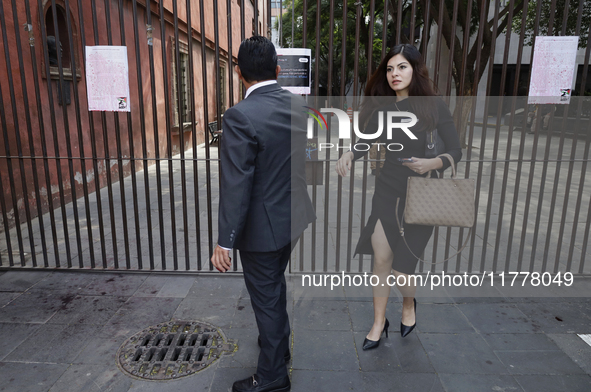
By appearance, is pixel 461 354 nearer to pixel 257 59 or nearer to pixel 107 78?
pixel 257 59

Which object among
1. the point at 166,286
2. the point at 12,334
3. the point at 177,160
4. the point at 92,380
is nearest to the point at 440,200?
the point at 92,380

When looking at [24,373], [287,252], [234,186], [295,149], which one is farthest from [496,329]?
[24,373]

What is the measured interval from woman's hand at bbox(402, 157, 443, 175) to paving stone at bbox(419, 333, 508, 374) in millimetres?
1225

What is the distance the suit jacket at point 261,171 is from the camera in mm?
2203

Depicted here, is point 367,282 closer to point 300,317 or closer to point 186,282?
point 300,317

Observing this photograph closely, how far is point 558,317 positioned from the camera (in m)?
3.48

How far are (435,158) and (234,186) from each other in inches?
→ 51.8

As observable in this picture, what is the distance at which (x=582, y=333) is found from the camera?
3248 mm

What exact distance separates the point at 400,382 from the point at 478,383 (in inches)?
18.3

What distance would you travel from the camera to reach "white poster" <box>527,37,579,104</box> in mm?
3631

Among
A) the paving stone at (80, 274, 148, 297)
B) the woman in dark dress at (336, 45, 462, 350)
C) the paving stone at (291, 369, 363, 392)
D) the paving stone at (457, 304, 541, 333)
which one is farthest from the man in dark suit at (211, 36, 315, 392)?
the paving stone at (80, 274, 148, 297)

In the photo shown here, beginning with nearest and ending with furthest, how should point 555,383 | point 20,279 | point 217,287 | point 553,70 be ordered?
point 555,383
point 553,70
point 217,287
point 20,279

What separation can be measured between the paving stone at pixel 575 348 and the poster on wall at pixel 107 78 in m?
3.80

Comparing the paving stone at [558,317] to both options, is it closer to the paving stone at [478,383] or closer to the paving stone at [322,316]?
the paving stone at [478,383]
